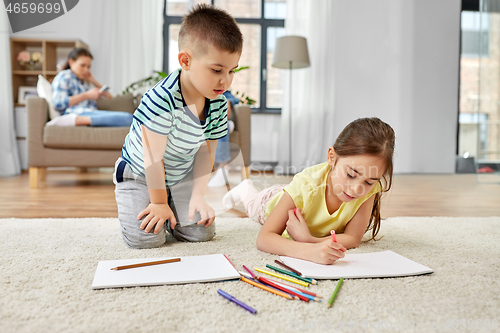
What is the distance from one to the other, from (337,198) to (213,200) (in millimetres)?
355

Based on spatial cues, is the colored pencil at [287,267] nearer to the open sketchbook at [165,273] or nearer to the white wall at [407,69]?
the open sketchbook at [165,273]

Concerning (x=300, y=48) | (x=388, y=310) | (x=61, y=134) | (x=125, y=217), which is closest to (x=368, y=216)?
(x=388, y=310)

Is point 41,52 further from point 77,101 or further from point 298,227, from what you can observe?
point 298,227

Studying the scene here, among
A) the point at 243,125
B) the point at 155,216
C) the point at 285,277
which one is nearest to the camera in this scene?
the point at 285,277

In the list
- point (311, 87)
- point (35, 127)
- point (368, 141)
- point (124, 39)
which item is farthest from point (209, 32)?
point (124, 39)

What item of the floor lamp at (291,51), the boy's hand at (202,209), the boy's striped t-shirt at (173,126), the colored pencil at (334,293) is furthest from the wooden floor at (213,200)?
the floor lamp at (291,51)

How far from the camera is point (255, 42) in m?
3.87

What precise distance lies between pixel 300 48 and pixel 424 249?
257 cm

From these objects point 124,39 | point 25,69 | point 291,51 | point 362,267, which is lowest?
point 362,267

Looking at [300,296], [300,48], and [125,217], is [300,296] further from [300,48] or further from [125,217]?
[300,48]

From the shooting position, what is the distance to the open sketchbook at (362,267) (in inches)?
27.8

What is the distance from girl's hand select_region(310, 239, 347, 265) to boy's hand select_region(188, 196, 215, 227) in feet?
1.16

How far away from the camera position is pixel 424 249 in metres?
0.94

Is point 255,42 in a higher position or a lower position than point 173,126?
higher
